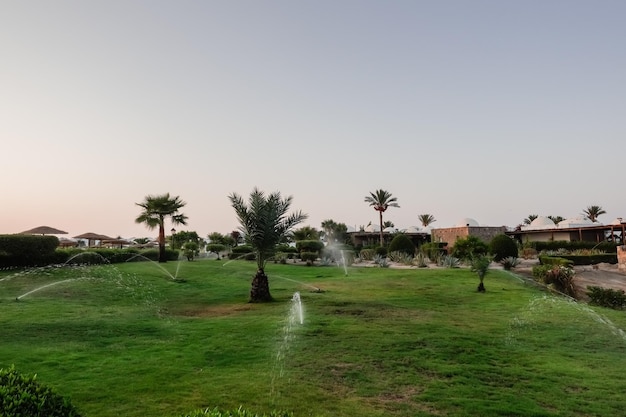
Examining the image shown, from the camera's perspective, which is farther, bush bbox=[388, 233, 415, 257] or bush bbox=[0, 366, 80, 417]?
bush bbox=[388, 233, 415, 257]

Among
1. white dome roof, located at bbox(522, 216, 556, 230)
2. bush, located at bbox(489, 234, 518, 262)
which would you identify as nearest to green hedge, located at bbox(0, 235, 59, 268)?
bush, located at bbox(489, 234, 518, 262)

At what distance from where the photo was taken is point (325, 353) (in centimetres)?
1024

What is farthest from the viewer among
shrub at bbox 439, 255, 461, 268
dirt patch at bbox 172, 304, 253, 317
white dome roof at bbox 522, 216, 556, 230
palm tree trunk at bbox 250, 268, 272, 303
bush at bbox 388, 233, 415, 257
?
white dome roof at bbox 522, 216, 556, 230

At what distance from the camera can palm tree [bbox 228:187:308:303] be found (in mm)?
19891

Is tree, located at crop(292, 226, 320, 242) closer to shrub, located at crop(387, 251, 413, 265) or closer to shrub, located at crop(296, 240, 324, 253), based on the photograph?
shrub, located at crop(296, 240, 324, 253)

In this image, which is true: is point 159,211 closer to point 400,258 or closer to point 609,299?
point 400,258

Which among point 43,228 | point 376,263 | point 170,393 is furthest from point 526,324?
point 43,228

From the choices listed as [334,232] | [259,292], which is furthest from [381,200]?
[259,292]

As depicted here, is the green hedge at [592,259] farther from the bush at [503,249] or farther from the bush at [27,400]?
the bush at [27,400]

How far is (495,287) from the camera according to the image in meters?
21.8

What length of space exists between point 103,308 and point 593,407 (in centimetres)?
1484

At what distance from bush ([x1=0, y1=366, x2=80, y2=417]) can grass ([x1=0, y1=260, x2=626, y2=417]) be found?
306 cm

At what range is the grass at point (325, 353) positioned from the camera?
7.55 m

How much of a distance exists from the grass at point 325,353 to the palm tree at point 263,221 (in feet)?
7.84
